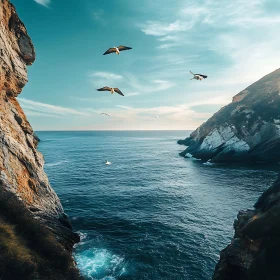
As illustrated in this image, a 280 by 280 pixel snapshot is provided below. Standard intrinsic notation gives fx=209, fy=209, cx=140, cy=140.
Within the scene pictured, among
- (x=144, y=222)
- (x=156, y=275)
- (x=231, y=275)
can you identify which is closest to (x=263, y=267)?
(x=231, y=275)

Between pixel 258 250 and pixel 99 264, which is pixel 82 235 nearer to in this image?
pixel 99 264

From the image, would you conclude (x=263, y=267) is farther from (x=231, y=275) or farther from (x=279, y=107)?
(x=279, y=107)

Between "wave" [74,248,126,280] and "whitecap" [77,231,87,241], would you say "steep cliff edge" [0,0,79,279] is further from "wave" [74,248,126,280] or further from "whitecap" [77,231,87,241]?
"wave" [74,248,126,280]

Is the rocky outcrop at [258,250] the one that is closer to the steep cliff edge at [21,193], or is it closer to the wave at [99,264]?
the wave at [99,264]

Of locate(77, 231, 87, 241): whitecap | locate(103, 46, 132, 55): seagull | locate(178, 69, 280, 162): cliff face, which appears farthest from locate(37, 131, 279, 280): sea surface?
locate(103, 46, 132, 55): seagull

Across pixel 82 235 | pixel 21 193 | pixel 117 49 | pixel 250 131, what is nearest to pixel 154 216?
pixel 82 235

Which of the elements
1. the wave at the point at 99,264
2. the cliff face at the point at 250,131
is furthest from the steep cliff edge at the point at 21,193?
the cliff face at the point at 250,131
